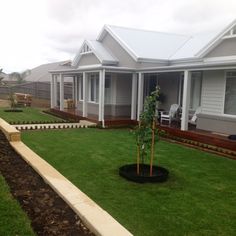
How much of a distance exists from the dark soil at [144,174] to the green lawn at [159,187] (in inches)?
5.8

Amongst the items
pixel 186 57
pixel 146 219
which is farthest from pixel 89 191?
pixel 186 57

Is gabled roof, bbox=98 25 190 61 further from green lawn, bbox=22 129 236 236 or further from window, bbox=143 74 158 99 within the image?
green lawn, bbox=22 129 236 236

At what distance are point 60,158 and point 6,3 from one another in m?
10.7

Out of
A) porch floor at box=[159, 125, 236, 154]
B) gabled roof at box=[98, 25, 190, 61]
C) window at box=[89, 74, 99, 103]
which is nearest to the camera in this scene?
porch floor at box=[159, 125, 236, 154]

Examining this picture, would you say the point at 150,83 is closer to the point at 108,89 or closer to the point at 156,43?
the point at 108,89

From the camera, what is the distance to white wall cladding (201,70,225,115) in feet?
38.7

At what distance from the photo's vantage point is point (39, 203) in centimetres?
469

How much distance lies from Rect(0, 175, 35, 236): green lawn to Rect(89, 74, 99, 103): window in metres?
13.4

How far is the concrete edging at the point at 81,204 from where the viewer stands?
149 inches

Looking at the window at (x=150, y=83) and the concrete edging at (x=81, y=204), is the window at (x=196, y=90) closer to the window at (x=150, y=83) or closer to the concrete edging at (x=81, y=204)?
the window at (x=150, y=83)

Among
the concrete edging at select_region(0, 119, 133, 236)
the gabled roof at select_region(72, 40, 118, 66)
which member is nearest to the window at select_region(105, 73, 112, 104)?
the gabled roof at select_region(72, 40, 118, 66)

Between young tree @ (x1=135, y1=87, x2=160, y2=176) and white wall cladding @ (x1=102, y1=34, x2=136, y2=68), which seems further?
white wall cladding @ (x1=102, y1=34, x2=136, y2=68)

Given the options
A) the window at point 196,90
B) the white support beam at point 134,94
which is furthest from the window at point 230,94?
the white support beam at point 134,94

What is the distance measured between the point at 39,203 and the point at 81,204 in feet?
2.29
